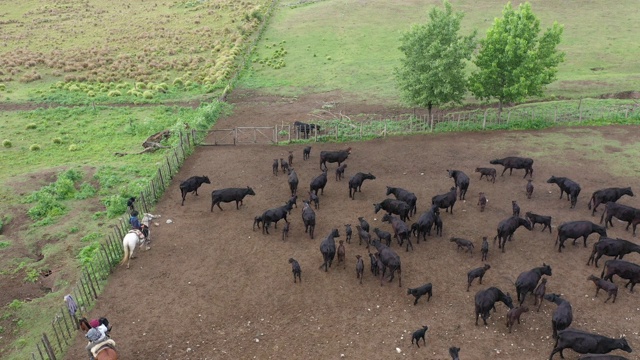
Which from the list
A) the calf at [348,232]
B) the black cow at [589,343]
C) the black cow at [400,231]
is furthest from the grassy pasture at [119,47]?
the black cow at [589,343]

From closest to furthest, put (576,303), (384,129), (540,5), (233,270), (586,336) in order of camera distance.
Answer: (586,336) → (576,303) → (233,270) → (384,129) → (540,5)

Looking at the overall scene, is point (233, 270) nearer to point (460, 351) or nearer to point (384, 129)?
point (460, 351)

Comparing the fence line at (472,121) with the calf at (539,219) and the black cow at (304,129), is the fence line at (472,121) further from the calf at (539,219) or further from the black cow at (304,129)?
the calf at (539,219)

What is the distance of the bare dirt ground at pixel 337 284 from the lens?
15281 mm

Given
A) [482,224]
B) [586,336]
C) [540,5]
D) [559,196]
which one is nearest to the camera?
[586,336]

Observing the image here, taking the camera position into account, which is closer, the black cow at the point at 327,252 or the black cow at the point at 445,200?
the black cow at the point at 327,252

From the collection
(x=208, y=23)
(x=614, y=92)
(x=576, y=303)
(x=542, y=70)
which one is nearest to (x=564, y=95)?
(x=614, y=92)

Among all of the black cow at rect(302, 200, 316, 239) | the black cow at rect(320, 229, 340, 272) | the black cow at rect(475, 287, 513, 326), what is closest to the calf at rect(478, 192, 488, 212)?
the black cow at rect(475, 287, 513, 326)

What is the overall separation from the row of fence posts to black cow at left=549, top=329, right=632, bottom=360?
15425mm

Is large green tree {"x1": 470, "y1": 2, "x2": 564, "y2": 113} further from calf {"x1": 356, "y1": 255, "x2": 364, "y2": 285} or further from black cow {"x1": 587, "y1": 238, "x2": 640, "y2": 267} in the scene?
calf {"x1": 356, "y1": 255, "x2": 364, "y2": 285}

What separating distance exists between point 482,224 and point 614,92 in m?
27.6

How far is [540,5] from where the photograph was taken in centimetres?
6738

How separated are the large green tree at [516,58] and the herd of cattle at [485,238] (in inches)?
395

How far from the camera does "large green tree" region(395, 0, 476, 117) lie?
112ft
